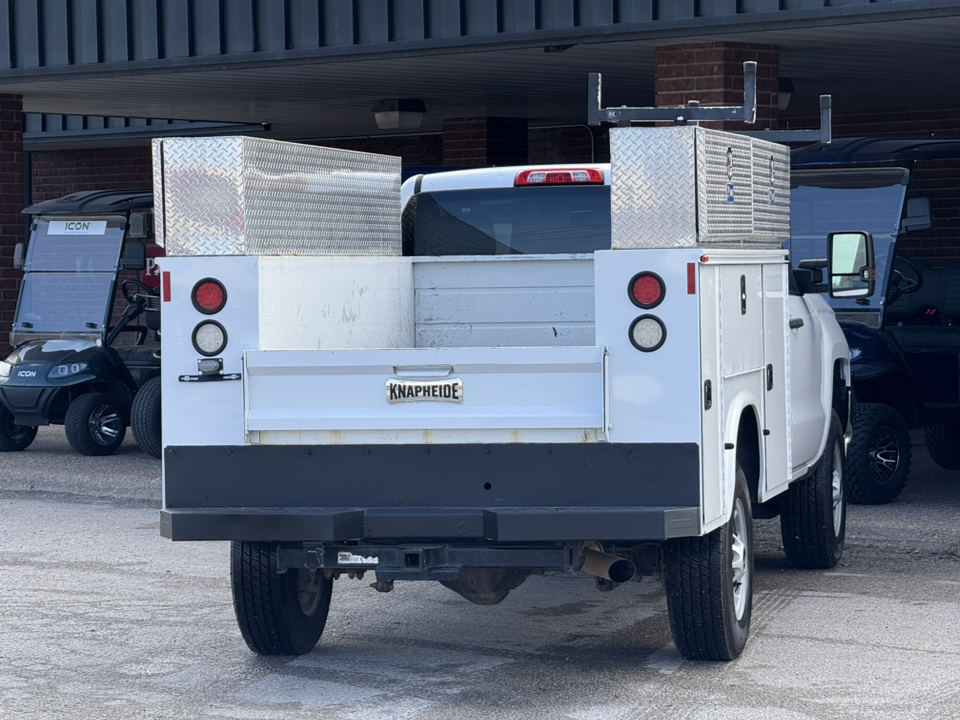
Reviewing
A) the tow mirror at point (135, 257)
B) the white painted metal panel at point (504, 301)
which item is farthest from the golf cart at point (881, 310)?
the tow mirror at point (135, 257)

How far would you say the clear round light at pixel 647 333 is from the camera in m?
5.75

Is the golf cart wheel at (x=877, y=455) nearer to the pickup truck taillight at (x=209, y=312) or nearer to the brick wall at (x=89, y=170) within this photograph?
the pickup truck taillight at (x=209, y=312)

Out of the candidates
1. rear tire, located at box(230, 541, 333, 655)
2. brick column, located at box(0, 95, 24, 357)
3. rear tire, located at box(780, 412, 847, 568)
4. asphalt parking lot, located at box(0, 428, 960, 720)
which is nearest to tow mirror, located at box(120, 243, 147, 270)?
brick column, located at box(0, 95, 24, 357)

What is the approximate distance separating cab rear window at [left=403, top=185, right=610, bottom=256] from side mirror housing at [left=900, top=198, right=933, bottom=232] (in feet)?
14.4

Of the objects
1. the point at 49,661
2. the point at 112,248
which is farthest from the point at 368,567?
the point at 112,248

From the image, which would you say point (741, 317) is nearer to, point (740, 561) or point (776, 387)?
point (776, 387)

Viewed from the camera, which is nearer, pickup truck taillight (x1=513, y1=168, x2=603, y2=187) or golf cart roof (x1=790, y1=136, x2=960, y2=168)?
pickup truck taillight (x1=513, y1=168, x2=603, y2=187)

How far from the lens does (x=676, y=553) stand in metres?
6.12

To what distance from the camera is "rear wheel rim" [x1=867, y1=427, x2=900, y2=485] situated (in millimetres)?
10836

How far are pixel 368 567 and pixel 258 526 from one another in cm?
44

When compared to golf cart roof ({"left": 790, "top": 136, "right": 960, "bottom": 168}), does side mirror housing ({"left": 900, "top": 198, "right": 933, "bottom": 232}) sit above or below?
below

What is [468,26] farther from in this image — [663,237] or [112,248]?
[663,237]

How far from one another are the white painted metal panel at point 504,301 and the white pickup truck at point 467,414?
0.68m

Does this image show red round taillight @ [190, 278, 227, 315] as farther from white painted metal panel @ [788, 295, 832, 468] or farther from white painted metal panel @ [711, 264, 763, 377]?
white painted metal panel @ [788, 295, 832, 468]
